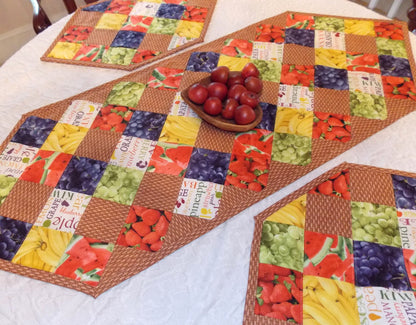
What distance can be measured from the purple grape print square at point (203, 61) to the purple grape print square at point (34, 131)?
0.51 metres

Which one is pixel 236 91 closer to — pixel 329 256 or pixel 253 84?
pixel 253 84

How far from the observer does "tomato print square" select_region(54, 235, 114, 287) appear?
0.81m

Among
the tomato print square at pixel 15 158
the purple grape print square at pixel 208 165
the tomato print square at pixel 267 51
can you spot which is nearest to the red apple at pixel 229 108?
the purple grape print square at pixel 208 165

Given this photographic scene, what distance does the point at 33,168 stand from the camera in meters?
1.00

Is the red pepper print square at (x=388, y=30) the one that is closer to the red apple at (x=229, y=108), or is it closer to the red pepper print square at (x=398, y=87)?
the red pepper print square at (x=398, y=87)

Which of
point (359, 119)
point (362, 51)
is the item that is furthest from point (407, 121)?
point (362, 51)

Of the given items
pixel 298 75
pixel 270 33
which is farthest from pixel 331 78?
pixel 270 33

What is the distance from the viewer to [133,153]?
40.8 inches

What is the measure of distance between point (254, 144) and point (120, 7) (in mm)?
922

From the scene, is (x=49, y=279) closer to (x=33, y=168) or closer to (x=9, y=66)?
(x=33, y=168)

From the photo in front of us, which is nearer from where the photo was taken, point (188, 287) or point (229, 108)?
point (188, 287)

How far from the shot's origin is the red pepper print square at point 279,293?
761 mm

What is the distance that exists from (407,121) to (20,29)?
2.54 metres

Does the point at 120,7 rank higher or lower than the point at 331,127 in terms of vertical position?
higher
